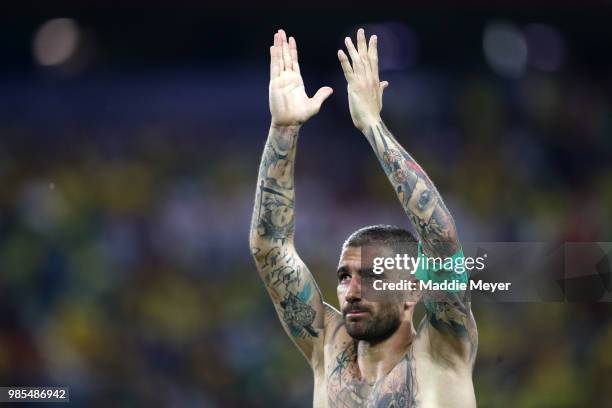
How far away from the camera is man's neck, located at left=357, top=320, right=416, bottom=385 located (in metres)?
3.82

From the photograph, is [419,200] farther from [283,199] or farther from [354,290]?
[283,199]

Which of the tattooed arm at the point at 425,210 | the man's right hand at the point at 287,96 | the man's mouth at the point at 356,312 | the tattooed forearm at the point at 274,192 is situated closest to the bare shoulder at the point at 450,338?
the tattooed arm at the point at 425,210

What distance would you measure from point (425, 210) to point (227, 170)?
4.26 meters

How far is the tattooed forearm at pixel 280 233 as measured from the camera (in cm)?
390

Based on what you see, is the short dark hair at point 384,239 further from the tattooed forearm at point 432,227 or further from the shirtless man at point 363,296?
the tattooed forearm at point 432,227

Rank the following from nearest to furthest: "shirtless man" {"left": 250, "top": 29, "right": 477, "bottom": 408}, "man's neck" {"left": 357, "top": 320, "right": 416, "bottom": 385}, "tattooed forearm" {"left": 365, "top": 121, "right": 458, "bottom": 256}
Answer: "tattooed forearm" {"left": 365, "top": 121, "right": 458, "bottom": 256}, "shirtless man" {"left": 250, "top": 29, "right": 477, "bottom": 408}, "man's neck" {"left": 357, "top": 320, "right": 416, "bottom": 385}

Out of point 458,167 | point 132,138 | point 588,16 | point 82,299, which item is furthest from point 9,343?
point 588,16

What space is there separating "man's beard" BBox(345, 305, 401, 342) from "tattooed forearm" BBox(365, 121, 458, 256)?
39cm

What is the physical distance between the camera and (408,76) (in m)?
7.56

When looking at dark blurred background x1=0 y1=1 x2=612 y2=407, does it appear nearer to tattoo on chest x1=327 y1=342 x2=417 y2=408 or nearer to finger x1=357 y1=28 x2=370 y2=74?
tattoo on chest x1=327 y1=342 x2=417 y2=408

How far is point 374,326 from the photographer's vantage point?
12.5 feet

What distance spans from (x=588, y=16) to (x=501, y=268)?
10.2ft

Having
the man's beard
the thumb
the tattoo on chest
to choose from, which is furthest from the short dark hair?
the thumb

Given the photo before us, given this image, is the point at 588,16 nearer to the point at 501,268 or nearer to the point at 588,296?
the point at 588,296
